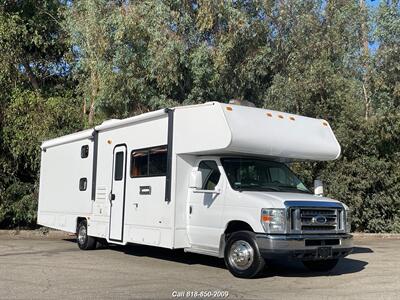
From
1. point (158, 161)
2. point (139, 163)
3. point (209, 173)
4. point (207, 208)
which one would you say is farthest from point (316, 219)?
point (139, 163)

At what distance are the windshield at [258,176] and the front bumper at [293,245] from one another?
45.3 inches

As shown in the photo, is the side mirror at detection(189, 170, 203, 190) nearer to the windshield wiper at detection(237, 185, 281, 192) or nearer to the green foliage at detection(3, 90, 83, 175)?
the windshield wiper at detection(237, 185, 281, 192)

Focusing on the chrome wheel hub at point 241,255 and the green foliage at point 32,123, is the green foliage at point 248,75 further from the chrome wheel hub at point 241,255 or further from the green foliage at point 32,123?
the chrome wheel hub at point 241,255

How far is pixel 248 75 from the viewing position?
1686cm

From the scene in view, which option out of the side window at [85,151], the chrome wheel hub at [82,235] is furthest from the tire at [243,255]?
the side window at [85,151]

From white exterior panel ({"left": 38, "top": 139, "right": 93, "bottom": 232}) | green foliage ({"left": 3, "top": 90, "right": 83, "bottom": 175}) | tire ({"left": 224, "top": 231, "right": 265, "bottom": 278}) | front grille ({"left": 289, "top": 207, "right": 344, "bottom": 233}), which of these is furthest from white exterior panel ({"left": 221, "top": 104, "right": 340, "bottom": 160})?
green foliage ({"left": 3, "top": 90, "right": 83, "bottom": 175})

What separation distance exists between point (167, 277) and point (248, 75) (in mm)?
8893

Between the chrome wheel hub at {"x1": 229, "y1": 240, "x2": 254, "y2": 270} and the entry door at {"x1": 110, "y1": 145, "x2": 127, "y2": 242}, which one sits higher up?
the entry door at {"x1": 110, "y1": 145, "x2": 127, "y2": 242}

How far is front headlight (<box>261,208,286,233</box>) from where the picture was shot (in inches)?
352

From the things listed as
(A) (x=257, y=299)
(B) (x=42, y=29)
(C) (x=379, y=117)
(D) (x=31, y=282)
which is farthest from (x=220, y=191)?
(B) (x=42, y=29)

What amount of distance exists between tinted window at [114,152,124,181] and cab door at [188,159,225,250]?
2318mm

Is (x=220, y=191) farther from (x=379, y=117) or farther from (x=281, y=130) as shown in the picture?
(x=379, y=117)

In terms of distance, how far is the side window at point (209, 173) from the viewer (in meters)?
10.2

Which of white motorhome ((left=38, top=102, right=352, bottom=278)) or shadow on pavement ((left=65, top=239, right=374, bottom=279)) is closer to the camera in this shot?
white motorhome ((left=38, top=102, right=352, bottom=278))
